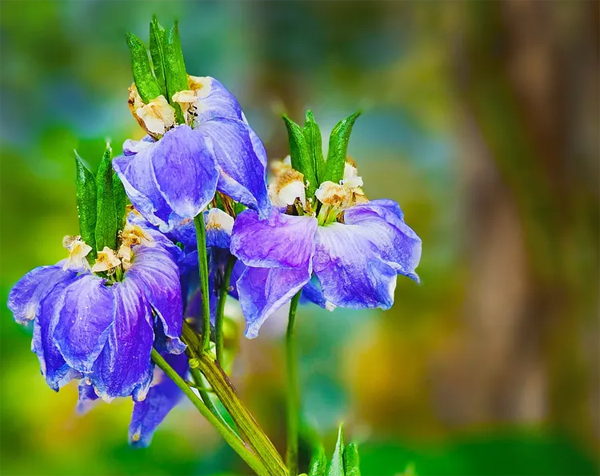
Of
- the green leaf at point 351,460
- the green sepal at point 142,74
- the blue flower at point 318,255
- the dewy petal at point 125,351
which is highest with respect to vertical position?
the green sepal at point 142,74

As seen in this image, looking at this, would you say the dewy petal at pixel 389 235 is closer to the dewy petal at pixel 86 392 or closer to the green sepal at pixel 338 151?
the green sepal at pixel 338 151

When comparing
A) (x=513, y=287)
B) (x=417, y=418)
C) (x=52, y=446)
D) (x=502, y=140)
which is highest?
(x=502, y=140)

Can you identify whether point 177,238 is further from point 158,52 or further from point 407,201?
point 407,201

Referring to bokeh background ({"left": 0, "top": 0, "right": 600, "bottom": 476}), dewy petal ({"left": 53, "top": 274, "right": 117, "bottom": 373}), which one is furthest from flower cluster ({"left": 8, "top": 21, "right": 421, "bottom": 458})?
bokeh background ({"left": 0, "top": 0, "right": 600, "bottom": 476})

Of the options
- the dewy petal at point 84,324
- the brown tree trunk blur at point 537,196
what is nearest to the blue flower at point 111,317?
the dewy petal at point 84,324

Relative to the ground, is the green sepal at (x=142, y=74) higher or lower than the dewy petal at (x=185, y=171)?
higher

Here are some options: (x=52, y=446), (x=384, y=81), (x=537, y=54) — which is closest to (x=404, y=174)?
(x=384, y=81)

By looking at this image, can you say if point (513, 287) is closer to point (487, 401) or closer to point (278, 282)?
point (487, 401)
